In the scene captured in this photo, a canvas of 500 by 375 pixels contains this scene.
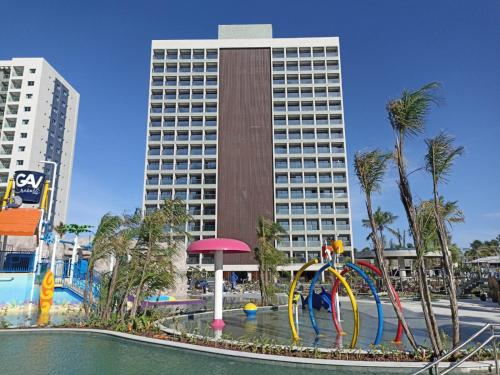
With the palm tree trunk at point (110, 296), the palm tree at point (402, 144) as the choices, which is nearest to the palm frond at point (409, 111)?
the palm tree at point (402, 144)

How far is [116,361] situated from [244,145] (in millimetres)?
55555

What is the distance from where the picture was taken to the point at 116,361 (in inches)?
339

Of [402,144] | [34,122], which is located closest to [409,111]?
[402,144]

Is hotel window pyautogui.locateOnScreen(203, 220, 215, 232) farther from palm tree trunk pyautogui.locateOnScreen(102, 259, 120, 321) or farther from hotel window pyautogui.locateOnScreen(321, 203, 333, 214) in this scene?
palm tree trunk pyautogui.locateOnScreen(102, 259, 120, 321)

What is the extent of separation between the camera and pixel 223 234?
58.7 m

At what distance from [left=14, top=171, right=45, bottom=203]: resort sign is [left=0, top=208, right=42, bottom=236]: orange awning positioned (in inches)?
94.1

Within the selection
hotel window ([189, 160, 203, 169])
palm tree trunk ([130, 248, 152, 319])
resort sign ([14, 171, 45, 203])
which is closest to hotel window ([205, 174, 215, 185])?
hotel window ([189, 160, 203, 169])

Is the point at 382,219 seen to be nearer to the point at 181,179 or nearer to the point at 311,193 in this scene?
the point at 311,193

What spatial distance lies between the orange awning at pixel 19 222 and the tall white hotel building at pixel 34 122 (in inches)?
1874

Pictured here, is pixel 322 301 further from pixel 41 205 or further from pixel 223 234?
pixel 223 234

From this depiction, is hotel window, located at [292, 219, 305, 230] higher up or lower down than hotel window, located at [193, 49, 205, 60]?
lower down

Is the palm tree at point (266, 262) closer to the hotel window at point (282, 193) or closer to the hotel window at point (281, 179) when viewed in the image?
the hotel window at point (282, 193)

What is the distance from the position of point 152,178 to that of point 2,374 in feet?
185

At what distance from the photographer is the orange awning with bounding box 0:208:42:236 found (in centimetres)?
2120
